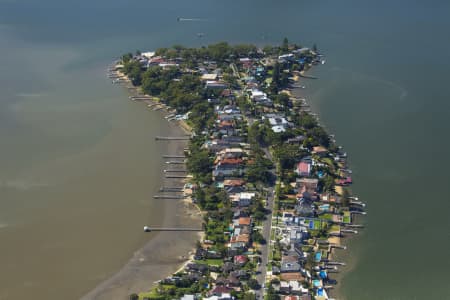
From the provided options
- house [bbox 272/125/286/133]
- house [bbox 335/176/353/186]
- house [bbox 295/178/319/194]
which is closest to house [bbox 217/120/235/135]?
house [bbox 272/125/286/133]

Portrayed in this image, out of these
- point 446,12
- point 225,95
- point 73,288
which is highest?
point 446,12

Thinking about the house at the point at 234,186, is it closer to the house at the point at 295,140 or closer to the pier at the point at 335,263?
the house at the point at 295,140

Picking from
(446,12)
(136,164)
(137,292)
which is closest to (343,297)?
(137,292)

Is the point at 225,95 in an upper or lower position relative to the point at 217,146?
upper

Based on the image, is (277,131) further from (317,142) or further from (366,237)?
(366,237)

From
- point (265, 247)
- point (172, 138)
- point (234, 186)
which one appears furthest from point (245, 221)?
point (172, 138)

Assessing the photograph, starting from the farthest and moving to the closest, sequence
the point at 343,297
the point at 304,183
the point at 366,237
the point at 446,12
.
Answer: the point at 446,12, the point at 304,183, the point at 366,237, the point at 343,297

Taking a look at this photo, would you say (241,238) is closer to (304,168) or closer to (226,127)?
(304,168)

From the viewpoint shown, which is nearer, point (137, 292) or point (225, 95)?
point (137, 292)

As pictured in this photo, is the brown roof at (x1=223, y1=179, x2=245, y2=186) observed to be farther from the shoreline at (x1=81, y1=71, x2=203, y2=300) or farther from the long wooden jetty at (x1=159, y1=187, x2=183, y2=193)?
the long wooden jetty at (x1=159, y1=187, x2=183, y2=193)
